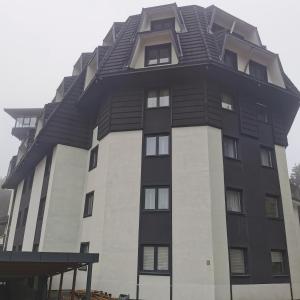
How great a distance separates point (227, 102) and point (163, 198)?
7.71 m

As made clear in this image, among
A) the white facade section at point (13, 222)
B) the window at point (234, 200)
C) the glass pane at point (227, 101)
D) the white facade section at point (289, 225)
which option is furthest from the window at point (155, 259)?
the white facade section at point (13, 222)

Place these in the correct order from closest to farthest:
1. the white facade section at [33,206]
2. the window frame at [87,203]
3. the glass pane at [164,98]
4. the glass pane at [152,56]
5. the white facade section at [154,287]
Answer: the white facade section at [154,287] → the glass pane at [164,98] → the window frame at [87,203] → the glass pane at [152,56] → the white facade section at [33,206]

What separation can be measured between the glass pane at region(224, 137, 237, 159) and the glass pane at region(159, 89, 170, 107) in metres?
4.32

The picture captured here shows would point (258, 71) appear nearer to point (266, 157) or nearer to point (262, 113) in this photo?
point (262, 113)

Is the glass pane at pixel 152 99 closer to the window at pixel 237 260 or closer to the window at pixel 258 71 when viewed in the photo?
the window at pixel 258 71

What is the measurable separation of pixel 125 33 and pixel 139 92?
21.0 feet

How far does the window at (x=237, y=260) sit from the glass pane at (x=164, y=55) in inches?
489

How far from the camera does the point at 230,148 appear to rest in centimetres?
2030

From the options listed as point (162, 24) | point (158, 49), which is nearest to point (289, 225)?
point (158, 49)

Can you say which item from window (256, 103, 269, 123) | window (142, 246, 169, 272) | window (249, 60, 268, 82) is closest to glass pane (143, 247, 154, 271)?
window (142, 246, 169, 272)

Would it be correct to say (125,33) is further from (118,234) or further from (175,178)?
(118,234)

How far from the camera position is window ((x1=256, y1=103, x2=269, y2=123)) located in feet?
73.9

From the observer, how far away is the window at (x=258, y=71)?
23427 mm

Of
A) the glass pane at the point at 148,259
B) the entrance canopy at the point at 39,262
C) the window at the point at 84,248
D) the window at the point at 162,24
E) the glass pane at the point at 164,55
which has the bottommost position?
the entrance canopy at the point at 39,262
